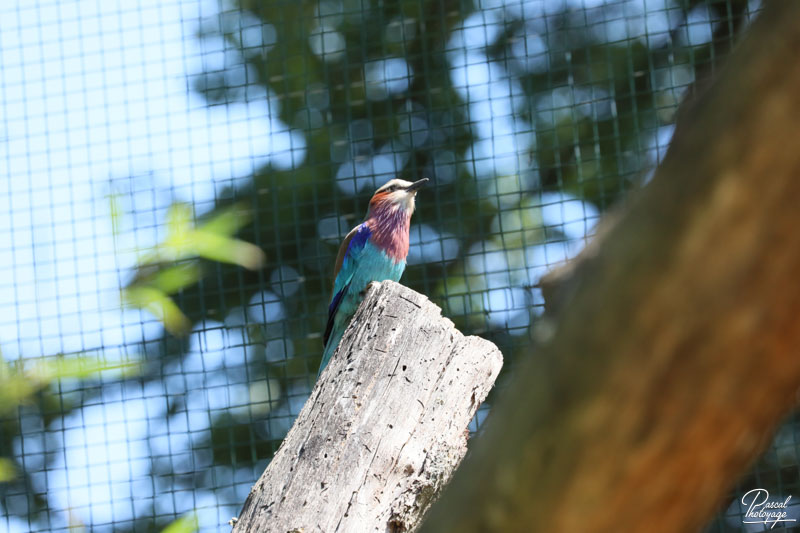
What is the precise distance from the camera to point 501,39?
3543 mm

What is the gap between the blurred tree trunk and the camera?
0.48 meters

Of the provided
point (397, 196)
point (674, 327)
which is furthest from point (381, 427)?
point (397, 196)

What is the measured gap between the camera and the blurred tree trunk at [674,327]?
1.57ft

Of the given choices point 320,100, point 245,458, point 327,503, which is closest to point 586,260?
point 327,503

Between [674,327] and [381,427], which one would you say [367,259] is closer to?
[381,427]

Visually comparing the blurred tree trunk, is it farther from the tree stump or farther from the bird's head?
the bird's head

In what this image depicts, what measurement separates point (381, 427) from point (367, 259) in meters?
1.35

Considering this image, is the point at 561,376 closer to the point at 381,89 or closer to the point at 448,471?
the point at 448,471

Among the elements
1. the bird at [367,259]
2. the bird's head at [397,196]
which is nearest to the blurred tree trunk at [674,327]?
the bird at [367,259]

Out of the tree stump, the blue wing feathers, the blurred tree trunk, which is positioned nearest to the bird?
the blue wing feathers

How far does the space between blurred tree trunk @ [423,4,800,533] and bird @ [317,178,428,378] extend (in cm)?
212

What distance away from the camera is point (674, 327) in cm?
48

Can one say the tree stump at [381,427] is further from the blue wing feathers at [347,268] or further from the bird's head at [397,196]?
the bird's head at [397,196]

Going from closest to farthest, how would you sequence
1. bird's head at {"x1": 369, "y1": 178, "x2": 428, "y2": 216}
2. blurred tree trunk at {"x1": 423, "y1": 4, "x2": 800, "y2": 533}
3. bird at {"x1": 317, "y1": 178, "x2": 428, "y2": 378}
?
blurred tree trunk at {"x1": 423, "y1": 4, "x2": 800, "y2": 533} < bird at {"x1": 317, "y1": 178, "x2": 428, "y2": 378} < bird's head at {"x1": 369, "y1": 178, "x2": 428, "y2": 216}
